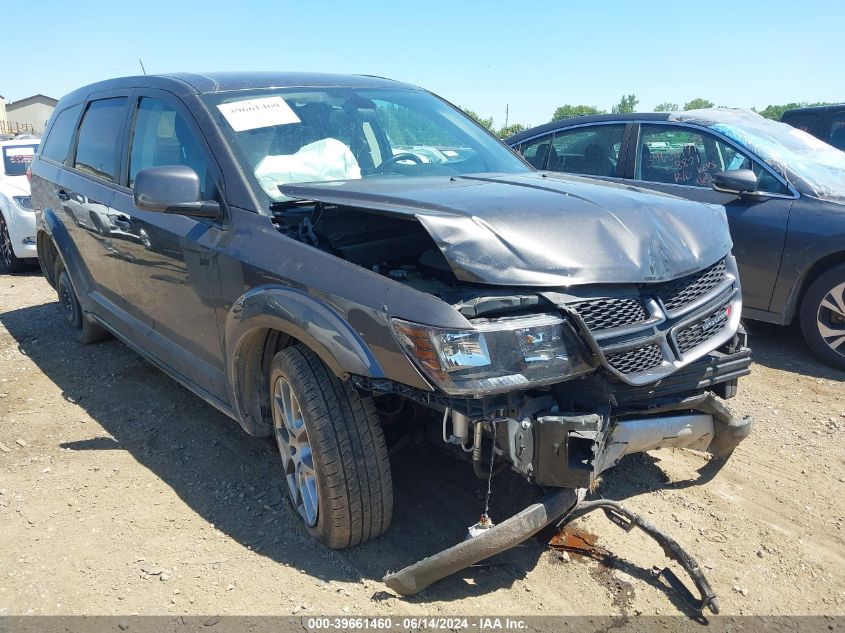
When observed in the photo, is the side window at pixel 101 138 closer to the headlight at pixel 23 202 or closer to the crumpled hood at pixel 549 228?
the crumpled hood at pixel 549 228

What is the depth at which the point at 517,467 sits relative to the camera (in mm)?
2221

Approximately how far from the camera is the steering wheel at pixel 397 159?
3314 millimetres

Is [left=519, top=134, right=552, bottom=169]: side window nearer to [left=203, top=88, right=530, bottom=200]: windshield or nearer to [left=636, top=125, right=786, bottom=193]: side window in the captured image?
[left=636, top=125, right=786, bottom=193]: side window

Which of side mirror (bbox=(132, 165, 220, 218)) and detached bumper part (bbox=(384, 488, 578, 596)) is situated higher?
side mirror (bbox=(132, 165, 220, 218))

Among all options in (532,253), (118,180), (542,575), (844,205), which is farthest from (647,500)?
(118,180)

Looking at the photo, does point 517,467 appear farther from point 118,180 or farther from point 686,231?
point 118,180

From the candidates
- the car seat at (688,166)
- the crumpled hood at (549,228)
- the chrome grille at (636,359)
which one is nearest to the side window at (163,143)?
the crumpled hood at (549,228)

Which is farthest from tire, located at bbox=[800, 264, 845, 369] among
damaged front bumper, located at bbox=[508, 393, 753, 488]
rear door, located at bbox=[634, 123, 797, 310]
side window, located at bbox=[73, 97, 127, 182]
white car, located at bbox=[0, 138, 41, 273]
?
white car, located at bbox=[0, 138, 41, 273]

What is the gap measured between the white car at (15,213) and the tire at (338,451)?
261 inches

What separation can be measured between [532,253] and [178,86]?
2.23 metres

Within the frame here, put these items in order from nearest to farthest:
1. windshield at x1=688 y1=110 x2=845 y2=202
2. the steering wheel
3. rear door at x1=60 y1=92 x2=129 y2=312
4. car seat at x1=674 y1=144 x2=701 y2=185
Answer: the steering wheel, rear door at x1=60 y1=92 x2=129 y2=312, windshield at x1=688 y1=110 x2=845 y2=202, car seat at x1=674 y1=144 x2=701 y2=185

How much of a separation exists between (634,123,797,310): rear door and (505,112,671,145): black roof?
0.11 m

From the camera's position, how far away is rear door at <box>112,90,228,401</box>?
3.11 metres

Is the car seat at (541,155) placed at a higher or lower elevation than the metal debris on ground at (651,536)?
higher
